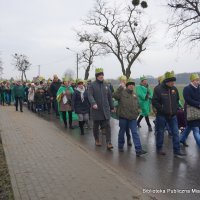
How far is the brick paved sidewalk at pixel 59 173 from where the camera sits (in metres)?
5.80

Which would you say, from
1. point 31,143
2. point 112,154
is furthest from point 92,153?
point 31,143

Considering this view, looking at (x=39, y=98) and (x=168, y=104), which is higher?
(x=168, y=104)

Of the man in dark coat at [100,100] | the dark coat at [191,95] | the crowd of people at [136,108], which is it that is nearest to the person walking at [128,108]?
the crowd of people at [136,108]

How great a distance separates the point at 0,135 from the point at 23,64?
48861mm

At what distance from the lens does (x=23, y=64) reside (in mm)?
59438

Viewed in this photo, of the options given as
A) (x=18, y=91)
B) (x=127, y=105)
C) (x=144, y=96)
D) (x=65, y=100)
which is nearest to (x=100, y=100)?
(x=127, y=105)

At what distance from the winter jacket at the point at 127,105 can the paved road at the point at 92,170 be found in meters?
0.88

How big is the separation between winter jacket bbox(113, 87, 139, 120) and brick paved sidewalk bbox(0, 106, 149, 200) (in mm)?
1278

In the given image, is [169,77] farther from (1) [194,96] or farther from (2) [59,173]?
(2) [59,173]

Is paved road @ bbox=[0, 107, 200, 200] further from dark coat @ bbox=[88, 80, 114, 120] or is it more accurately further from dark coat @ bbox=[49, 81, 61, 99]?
dark coat @ bbox=[49, 81, 61, 99]

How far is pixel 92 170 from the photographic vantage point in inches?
288

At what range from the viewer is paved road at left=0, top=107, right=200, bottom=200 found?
5930mm

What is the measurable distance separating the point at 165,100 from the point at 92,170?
240 centimetres

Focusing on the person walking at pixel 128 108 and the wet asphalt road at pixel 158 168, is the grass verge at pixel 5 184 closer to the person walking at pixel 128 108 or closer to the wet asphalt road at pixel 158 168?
the wet asphalt road at pixel 158 168
